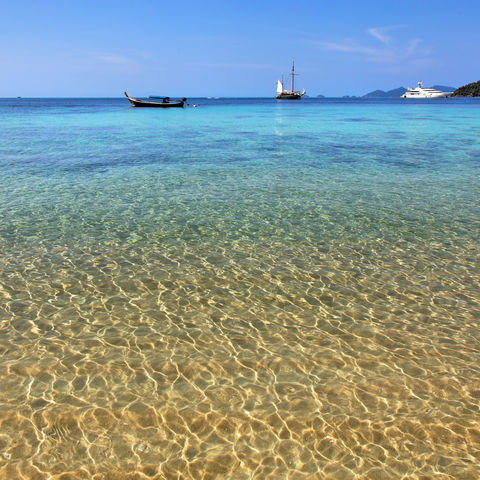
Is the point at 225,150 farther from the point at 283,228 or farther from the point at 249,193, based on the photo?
the point at 283,228

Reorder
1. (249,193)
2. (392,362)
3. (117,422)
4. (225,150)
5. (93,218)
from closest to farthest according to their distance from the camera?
1. (117,422)
2. (392,362)
3. (93,218)
4. (249,193)
5. (225,150)

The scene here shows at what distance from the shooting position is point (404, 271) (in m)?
8.81

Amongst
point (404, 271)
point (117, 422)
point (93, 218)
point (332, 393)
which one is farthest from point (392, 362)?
point (93, 218)

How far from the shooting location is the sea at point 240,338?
446cm

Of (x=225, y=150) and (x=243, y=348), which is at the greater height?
(x=225, y=150)

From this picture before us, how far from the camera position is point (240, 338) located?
6492mm

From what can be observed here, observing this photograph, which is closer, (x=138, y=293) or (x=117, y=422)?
(x=117, y=422)

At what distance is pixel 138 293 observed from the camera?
7887mm

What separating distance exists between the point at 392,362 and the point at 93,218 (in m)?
10.0

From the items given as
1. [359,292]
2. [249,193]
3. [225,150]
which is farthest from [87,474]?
[225,150]

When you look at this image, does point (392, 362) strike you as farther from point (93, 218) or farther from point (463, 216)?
point (93, 218)

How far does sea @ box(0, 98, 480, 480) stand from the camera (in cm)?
446

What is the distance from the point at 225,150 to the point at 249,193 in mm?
13030

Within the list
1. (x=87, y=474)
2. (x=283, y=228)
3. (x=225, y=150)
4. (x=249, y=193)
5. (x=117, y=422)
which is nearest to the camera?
(x=87, y=474)
